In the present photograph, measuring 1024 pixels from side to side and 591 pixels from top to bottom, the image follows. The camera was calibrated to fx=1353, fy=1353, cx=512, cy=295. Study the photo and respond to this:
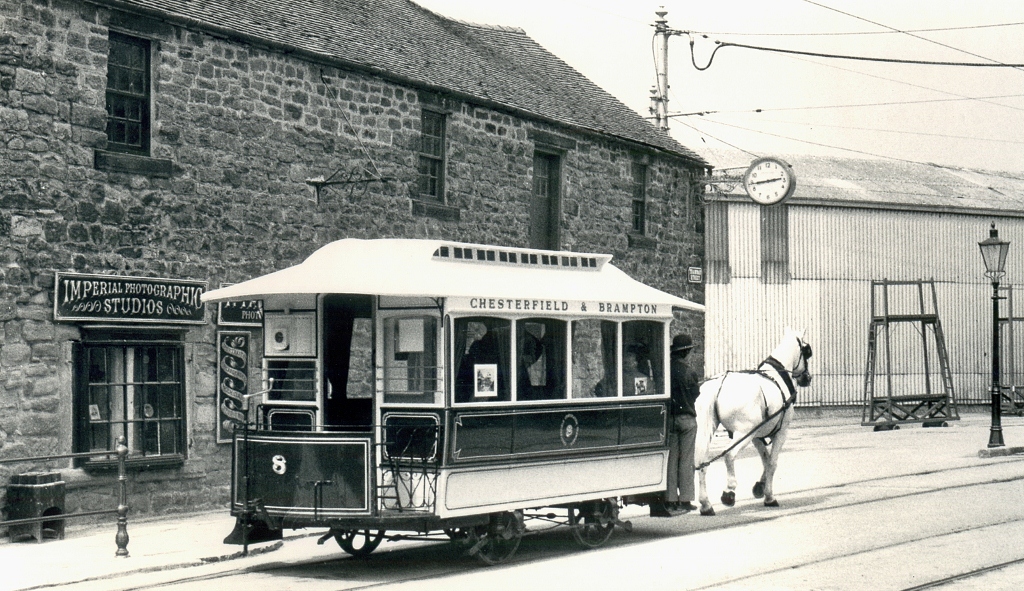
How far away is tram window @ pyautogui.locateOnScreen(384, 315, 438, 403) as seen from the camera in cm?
1187

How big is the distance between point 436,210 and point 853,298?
20216 millimetres

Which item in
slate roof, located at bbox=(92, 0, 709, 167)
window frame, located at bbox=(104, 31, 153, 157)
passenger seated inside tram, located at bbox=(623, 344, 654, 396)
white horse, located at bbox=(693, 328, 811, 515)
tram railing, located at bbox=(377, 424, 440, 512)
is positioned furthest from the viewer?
slate roof, located at bbox=(92, 0, 709, 167)

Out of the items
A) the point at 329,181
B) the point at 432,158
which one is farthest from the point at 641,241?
the point at 329,181

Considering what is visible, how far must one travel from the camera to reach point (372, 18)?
22.0 meters

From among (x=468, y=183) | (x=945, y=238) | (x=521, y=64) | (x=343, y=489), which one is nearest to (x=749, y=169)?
(x=521, y=64)

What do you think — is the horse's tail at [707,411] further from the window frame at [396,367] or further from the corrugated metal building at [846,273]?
the corrugated metal building at [846,273]

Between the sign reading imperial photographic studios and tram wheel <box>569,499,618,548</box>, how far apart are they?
4559mm

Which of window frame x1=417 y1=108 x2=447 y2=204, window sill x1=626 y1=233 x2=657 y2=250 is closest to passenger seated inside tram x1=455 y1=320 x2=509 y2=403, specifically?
window frame x1=417 y1=108 x2=447 y2=204

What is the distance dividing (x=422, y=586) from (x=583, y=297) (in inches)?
140

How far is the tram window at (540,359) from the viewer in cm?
1248

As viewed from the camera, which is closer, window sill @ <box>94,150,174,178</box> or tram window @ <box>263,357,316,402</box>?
tram window @ <box>263,357,316,402</box>

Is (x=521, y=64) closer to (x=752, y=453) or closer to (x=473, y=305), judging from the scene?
(x=752, y=453)

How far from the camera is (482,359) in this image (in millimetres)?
12125

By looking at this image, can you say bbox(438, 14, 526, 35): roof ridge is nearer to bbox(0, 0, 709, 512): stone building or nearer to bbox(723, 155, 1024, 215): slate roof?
bbox(0, 0, 709, 512): stone building
